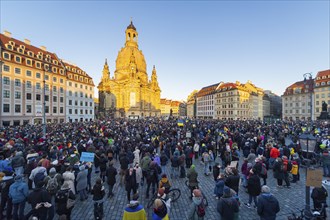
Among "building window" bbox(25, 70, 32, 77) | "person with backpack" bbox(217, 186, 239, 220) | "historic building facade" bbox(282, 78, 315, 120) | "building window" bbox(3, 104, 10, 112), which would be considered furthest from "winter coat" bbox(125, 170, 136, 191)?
"historic building facade" bbox(282, 78, 315, 120)

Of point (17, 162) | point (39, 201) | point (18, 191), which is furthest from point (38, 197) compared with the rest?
point (17, 162)

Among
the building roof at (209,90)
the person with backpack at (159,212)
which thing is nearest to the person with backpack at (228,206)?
the person with backpack at (159,212)

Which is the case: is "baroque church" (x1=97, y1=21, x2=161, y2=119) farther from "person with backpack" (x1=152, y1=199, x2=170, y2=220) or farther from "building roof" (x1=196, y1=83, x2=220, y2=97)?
"person with backpack" (x1=152, y1=199, x2=170, y2=220)

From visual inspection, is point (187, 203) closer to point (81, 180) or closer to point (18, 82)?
point (81, 180)

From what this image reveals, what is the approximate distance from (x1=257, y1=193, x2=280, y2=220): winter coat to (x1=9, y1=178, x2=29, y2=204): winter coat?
26.2ft

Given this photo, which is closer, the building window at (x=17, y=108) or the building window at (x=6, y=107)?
the building window at (x=6, y=107)

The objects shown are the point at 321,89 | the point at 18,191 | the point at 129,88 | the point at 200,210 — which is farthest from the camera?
the point at 129,88

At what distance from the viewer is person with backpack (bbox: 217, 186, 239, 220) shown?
501cm

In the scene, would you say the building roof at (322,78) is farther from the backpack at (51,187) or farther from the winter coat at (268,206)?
the backpack at (51,187)

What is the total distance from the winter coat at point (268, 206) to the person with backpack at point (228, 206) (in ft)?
3.10

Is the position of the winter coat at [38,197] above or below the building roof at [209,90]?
below

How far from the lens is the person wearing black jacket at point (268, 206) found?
5.16 metres

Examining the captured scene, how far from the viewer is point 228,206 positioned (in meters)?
5.04

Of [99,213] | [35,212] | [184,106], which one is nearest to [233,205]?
[99,213]
